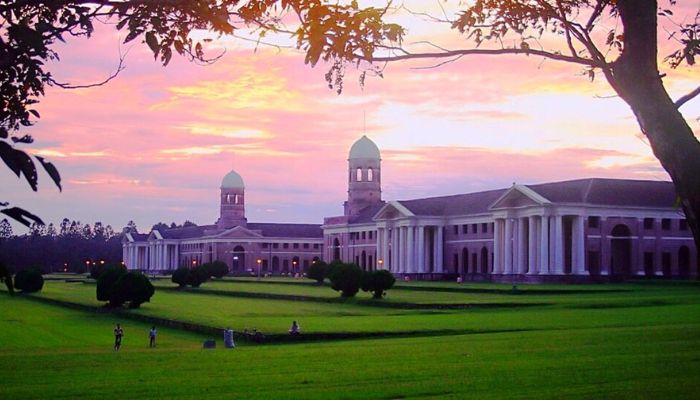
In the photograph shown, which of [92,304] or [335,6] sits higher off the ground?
[335,6]

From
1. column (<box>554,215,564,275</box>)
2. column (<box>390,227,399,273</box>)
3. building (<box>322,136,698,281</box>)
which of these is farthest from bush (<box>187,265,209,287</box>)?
column (<box>390,227,399,273</box>)

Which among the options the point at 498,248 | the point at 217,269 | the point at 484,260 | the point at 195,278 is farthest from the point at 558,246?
the point at 217,269

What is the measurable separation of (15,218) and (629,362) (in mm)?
14244

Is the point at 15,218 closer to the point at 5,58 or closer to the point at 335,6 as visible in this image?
the point at 5,58

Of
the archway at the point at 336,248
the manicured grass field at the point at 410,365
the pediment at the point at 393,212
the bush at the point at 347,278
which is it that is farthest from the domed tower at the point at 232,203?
the manicured grass field at the point at 410,365

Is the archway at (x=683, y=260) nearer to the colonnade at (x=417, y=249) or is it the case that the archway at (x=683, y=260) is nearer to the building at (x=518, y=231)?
the building at (x=518, y=231)

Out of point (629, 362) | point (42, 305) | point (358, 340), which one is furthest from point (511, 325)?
point (42, 305)

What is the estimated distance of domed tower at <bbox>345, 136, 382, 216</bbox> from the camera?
11931 centimetres

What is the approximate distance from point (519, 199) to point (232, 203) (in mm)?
68469

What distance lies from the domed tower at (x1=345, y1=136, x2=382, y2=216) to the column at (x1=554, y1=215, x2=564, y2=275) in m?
42.2

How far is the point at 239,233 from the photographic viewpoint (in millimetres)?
143125

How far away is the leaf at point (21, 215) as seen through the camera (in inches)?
153

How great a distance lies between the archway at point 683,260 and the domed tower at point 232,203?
75258 mm

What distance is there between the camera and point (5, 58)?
4922mm
